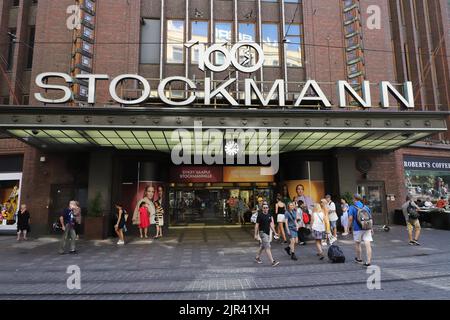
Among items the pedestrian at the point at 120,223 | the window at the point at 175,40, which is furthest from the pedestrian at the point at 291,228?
the window at the point at 175,40

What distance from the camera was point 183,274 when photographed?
7848 mm

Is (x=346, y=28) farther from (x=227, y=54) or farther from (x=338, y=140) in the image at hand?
(x=227, y=54)

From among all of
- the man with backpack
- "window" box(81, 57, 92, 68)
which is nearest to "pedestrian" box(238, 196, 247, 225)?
the man with backpack

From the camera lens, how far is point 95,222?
14.2 metres

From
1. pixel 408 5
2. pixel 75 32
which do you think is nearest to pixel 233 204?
pixel 75 32

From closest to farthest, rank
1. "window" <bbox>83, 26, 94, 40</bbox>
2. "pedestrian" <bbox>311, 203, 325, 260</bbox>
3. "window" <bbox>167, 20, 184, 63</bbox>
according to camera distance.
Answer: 1. "pedestrian" <bbox>311, 203, 325, 260</bbox>
2. "window" <bbox>83, 26, 94, 40</bbox>
3. "window" <bbox>167, 20, 184, 63</bbox>

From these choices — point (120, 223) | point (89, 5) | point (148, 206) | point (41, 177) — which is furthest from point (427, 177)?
point (41, 177)

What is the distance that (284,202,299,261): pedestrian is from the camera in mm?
9422

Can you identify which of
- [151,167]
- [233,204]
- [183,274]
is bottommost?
[183,274]

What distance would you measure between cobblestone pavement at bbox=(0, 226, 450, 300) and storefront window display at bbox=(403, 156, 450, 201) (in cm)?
826

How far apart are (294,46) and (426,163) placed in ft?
39.7

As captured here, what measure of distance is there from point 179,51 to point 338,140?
1128 centimetres

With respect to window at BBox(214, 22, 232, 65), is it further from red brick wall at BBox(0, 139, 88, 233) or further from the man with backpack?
the man with backpack

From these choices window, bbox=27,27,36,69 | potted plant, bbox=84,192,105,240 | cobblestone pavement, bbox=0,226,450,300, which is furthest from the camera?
window, bbox=27,27,36,69
